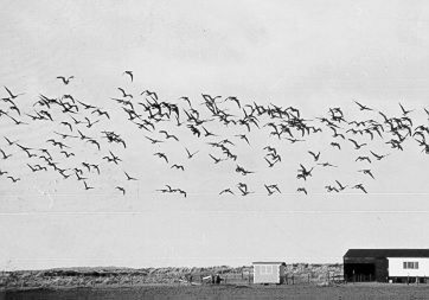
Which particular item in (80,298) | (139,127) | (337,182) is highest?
(139,127)

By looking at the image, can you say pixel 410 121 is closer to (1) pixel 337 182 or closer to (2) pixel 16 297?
(1) pixel 337 182

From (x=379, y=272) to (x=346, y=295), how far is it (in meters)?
0.57

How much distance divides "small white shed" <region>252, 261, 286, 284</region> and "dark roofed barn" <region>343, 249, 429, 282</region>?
82cm

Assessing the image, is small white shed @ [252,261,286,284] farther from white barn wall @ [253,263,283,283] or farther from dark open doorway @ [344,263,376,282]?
dark open doorway @ [344,263,376,282]

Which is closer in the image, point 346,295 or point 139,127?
point 346,295

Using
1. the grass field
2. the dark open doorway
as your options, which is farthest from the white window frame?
the dark open doorway

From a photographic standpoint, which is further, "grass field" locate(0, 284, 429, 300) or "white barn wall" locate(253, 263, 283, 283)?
"white barn wall" locate(253, 263, 283, 283)

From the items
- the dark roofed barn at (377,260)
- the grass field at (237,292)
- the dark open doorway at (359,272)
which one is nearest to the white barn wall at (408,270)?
the dark roofed barn at (377,260)

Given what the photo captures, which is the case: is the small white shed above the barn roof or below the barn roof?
below

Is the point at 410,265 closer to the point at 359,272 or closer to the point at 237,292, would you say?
the point at 359,272

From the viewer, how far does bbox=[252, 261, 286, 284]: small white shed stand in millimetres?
9531

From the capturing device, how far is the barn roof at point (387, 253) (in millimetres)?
9367

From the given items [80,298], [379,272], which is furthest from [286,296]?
[80,298]

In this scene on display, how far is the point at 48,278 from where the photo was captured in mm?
10000
